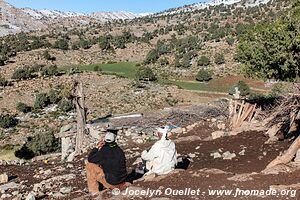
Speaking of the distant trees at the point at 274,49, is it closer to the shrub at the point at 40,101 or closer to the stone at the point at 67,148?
the stone at the point at 67,148

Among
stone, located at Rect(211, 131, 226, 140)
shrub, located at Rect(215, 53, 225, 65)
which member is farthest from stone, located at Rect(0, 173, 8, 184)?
shrub, located at Rect(215, 53, 225, 65)

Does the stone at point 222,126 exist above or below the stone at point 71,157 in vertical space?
above

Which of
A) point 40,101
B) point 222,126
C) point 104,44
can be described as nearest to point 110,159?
point 222,126

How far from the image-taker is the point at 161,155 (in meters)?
10.9

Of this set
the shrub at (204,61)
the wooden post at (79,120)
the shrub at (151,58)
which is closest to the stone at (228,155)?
the wooden post at (79,120)

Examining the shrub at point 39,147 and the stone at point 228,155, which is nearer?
the stone at point 228,155

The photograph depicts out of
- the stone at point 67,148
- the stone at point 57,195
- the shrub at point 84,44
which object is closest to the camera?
the stone at point 57,195

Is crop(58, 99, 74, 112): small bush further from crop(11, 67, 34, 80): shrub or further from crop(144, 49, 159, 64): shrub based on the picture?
crop(144, 49, 159, 64): shrub

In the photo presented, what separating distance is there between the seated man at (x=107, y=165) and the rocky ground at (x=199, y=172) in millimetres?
317

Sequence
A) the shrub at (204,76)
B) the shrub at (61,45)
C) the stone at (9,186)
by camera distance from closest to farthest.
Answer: the stone at (9,186)
the shrub at (204,76)
the shrub at (61,45)

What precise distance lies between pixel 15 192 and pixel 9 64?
50625mm

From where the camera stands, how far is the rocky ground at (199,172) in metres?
9.98

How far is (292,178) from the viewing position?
33.0 ft

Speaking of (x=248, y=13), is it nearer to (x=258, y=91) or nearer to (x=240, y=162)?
(x=258, y=91)
